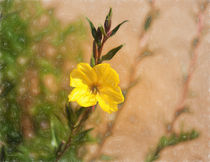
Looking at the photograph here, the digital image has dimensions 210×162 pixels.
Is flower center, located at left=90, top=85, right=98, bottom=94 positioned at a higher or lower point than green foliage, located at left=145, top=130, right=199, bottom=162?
higher

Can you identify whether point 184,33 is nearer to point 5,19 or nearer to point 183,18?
point 183,18

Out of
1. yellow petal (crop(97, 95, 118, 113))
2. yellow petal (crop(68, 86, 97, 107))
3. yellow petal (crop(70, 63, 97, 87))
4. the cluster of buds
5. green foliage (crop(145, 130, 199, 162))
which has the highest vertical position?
the cluster of buds

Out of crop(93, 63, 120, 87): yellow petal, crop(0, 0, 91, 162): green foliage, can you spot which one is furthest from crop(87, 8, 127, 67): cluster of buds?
crop(0, 0, 91, 162): green foliage

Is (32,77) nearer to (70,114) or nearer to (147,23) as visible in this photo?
(70,114)

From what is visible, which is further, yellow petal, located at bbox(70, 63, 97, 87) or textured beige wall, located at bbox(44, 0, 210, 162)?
textured beige wall, located at bbox(44, 0, 210, 162)

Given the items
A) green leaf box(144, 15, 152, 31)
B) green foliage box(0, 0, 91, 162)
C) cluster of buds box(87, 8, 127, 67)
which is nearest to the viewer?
cluster of buds box(87, 8, 127, 67)

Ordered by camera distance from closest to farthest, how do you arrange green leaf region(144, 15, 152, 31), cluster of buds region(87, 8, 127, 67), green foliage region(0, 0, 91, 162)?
1. cluster of buds region(87, 8, 127, 67)
2. green foliage region(0, 0, 91, 162)
3. green leaf region(144, 15, 152, 31)

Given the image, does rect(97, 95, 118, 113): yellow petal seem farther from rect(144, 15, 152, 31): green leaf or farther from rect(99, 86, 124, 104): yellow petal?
rect(144, 15, 152, 31): green leaf
